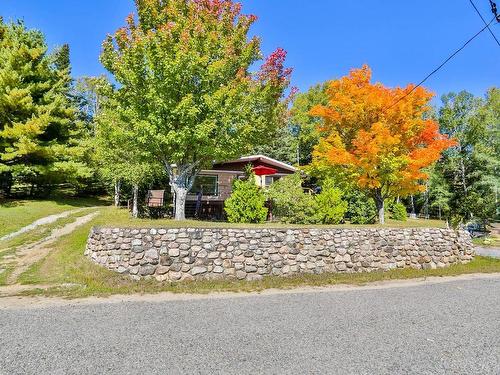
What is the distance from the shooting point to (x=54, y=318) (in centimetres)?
632

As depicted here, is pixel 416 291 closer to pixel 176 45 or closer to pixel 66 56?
pixel 176 45

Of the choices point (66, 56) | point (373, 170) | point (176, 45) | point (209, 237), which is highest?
point (66, 56)

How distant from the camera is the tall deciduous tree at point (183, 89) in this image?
1205 centimetres

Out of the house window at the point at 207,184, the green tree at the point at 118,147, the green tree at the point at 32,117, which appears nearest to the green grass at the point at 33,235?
the green tree at the point at 118,147

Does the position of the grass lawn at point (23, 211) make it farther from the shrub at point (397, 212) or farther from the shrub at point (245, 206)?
the shrub at point (397, 212)

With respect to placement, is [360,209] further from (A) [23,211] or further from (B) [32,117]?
(B) [32,117]

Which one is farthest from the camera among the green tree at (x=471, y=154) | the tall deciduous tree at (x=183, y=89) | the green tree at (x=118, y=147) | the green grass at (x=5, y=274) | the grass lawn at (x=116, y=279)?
the green tree at (x=471, y=154)

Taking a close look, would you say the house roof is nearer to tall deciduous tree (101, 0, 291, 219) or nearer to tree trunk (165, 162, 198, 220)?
tall deciduous tree (101, 0, 291, 219)

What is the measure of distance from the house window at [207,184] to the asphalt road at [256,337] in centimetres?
1521

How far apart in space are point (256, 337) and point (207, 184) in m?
18.1

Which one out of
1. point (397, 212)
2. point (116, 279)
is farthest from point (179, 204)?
point (397, 212)

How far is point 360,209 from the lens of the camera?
19.7 meters

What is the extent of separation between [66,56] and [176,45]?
2963 cm

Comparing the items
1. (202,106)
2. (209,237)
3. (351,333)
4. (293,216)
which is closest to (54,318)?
→ (209,237)
